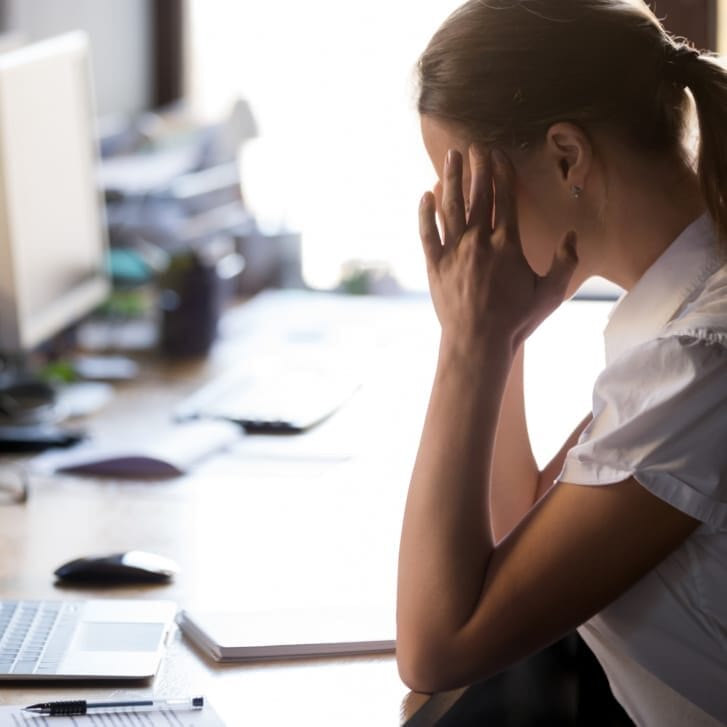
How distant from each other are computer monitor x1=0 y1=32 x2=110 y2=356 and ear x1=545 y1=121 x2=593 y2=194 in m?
1.01

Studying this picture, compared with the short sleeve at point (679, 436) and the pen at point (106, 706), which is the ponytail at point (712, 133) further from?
the pen at point (106, 706)

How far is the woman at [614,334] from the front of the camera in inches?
37.8

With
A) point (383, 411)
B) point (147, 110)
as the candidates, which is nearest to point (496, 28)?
point (383, 411)

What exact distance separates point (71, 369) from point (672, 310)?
126cm

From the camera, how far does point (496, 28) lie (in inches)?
42.1

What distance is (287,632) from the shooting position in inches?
44.7

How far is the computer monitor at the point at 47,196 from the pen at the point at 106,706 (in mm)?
985

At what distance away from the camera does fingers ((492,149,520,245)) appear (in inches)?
42.4

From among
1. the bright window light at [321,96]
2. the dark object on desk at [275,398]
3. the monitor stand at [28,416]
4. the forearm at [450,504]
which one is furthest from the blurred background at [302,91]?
the forearm at [450,504]

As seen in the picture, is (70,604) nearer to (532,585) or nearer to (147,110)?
(532,585)

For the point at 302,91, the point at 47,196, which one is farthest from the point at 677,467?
the point at 302,91

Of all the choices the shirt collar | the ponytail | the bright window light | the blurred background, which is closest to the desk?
the shirt collar

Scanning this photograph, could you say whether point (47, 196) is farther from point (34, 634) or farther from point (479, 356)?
point (479, 356)

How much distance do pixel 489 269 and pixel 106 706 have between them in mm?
476
